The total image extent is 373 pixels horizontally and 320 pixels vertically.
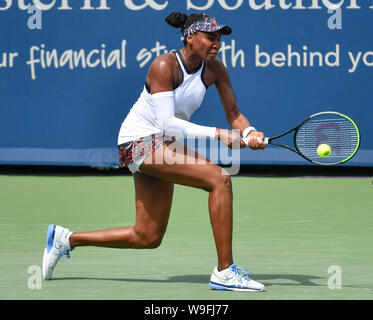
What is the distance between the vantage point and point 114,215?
843cm

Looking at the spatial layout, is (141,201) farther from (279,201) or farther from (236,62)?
(236,62)

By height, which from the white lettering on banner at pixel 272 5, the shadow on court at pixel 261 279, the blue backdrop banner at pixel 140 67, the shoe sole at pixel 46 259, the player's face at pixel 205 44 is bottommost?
the shadow on court at pixel 261 279

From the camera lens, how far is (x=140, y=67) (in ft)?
37.0

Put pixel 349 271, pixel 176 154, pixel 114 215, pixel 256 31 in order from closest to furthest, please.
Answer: pixel 176 154
pixel 349 271
pixel 114 215
pixel 256 31

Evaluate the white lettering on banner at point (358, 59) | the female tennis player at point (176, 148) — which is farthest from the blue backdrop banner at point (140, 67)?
the female tennis player at point (176, 148)

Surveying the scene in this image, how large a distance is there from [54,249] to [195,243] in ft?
5.21

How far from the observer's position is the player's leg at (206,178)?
500 centimetres

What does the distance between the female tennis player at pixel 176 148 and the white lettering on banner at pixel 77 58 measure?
5.89 meters

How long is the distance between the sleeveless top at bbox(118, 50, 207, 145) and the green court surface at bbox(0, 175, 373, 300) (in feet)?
2.67

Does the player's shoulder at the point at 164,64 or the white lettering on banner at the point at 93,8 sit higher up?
the white lettering on banner at the point at 93,8

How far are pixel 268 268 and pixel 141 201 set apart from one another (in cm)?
92

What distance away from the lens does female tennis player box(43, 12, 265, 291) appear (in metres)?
5.02

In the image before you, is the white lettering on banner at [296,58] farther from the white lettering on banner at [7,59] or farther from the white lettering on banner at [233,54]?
the white lettering on banner at [7,59]
